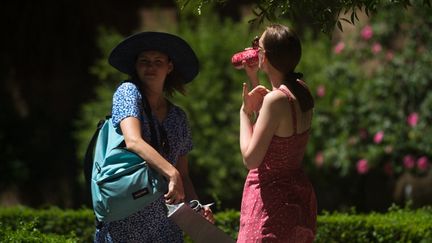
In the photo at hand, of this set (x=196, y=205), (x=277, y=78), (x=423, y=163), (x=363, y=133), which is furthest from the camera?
(x=363, y=133)

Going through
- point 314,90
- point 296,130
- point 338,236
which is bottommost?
point 338,236

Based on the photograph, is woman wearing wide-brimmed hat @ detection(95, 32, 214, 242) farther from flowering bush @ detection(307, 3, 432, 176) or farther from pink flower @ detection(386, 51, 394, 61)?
pink flower @ detection(386, 51, 394, 61)

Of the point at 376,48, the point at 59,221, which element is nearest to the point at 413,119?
the point at 376,48

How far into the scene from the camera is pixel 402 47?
11609 mm

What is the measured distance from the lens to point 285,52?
446cm

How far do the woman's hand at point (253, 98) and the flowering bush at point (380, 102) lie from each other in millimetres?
6548

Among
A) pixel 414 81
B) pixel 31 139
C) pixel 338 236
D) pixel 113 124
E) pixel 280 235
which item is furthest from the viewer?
pixel 31 139

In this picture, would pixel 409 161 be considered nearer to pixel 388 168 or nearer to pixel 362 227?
pixel 388 168

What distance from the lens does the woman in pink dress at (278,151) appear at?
437cm

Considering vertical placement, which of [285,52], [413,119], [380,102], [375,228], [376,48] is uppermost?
[376,48]

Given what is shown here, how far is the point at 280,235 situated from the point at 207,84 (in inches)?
301

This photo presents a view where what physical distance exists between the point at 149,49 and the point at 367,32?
22.8 ft

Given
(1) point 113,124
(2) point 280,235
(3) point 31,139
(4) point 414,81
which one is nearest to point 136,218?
(1) point 113,124

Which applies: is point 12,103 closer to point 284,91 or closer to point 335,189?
point 335,189
